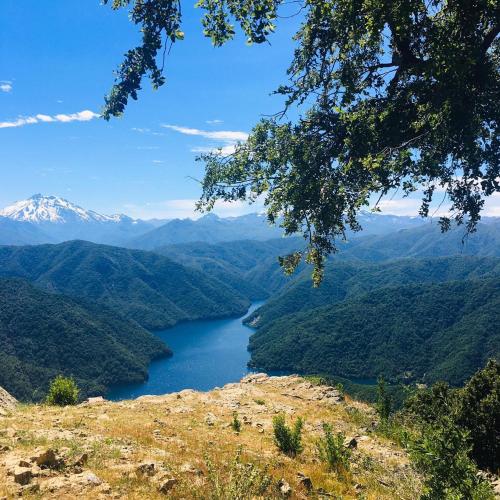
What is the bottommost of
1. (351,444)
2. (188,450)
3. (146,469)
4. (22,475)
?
(351,444)

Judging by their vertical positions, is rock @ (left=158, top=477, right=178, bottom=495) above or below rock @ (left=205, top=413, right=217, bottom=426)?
above

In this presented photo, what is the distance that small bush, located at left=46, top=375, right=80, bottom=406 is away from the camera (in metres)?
20.4

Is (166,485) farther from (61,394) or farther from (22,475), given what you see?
(61,394)

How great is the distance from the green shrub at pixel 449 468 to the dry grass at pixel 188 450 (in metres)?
1.70

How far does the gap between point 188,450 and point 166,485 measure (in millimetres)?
3508

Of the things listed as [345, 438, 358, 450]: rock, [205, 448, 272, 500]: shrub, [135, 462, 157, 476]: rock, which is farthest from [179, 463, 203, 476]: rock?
[345, 438, 358, 450]: rock

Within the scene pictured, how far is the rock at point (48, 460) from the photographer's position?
9695 millimetres

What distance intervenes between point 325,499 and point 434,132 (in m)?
10.3

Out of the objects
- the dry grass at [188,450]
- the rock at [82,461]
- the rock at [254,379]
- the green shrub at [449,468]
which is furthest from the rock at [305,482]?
the rock at [254,379]

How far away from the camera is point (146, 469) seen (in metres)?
10.3

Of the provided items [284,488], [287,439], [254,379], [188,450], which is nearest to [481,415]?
[287,439]

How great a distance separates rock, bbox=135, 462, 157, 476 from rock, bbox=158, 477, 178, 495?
1.97ft

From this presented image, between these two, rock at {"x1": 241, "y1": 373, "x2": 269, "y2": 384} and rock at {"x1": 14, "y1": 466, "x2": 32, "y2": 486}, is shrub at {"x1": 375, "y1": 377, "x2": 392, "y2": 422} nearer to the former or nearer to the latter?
rock at {"x1": 241, "y1": 373, "x2": 269, "y2": 384}

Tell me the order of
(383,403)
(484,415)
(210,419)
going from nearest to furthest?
(484,415), (210,419), (383,403)
